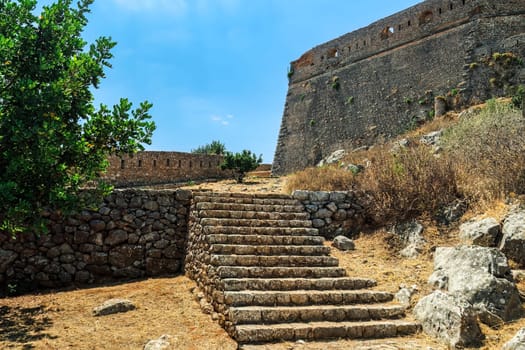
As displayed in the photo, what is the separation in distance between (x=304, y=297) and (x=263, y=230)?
184 centimetres

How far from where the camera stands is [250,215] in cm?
765

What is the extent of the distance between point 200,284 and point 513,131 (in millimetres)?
6818

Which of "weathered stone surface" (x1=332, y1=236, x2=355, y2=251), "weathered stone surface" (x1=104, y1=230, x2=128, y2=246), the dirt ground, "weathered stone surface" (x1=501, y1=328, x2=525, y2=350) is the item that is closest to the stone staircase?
the dirt ground

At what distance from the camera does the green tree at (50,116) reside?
5.25 meters

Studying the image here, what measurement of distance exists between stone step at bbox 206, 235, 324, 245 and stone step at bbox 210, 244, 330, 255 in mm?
198

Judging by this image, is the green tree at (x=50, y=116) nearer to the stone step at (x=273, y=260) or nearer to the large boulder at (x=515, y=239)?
the stone step at (x=273, y=260)

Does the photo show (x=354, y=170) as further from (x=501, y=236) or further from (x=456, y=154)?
(x=501, y=236)

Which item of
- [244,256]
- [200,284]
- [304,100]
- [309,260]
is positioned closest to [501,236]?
[309,260]

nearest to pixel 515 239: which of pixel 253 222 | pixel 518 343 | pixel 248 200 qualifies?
pixel 518 343

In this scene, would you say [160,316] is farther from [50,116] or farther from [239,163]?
[239,163]

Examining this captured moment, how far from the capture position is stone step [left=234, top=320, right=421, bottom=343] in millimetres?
4828

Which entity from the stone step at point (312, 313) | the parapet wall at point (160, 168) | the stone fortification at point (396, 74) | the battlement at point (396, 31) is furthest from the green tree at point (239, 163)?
the stone step at point (312, 313)

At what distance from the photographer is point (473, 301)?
199 inches

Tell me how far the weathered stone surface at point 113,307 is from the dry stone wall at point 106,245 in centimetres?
176
